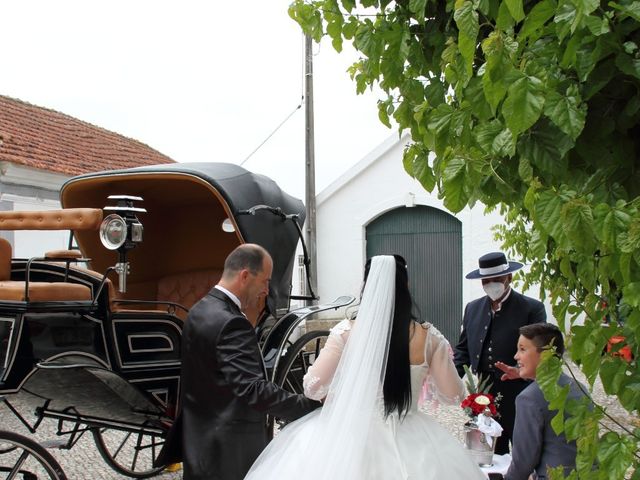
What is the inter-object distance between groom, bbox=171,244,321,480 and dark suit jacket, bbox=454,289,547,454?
5.18 feet

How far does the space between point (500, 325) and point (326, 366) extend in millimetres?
1797

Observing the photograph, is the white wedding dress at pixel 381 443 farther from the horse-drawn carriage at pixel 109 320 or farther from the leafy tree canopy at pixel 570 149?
the horse-drawn carriage at pixel 109 320

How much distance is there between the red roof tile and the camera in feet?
38.3

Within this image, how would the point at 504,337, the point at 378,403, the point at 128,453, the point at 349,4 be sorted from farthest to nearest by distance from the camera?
the point at 128,453, the point at 504,337, the point at 378,403, the point at 349,4

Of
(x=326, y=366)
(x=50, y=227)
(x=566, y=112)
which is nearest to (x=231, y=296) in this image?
(x=326, y=366)

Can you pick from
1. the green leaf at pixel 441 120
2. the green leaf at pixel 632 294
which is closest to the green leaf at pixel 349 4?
the green leaf at pixel 441 120

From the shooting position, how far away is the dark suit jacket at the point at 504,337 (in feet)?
14.3

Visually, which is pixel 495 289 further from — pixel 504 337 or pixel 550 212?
pixel 550 212

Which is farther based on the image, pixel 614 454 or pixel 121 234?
pixel 121 234

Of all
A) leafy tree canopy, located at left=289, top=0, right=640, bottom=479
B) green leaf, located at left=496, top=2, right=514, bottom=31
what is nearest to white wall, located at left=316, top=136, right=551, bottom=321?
leafy tree canopy, located at left=289, top=0, right=640, bottom=479

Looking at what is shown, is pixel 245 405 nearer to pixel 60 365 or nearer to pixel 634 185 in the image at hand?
pixel 60 365

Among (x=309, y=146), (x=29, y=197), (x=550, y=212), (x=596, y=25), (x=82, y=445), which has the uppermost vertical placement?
(x=309, y=146)

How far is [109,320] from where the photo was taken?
431cm

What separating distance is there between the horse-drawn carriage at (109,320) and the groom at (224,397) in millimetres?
970
